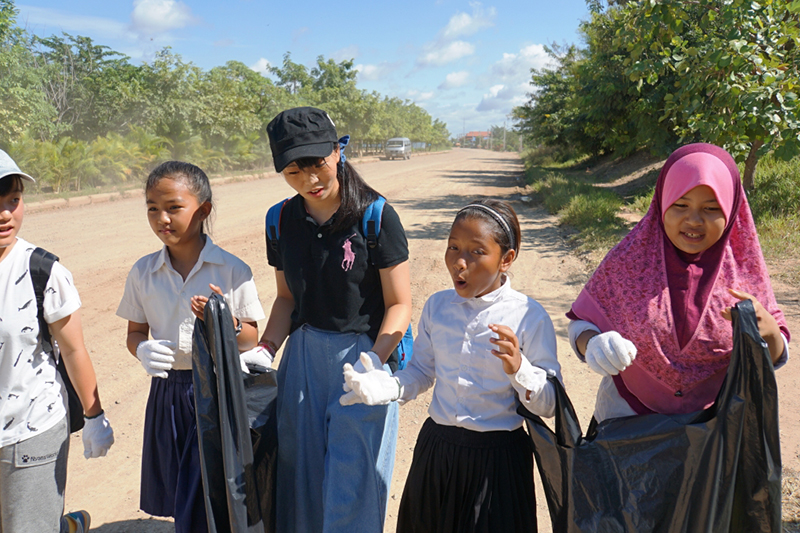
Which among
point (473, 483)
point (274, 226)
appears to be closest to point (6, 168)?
point (274, 226)

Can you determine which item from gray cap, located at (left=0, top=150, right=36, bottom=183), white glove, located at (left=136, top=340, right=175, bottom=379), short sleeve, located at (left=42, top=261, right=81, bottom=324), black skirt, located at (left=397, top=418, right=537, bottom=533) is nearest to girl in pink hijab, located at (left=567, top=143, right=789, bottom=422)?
black skirt, located at (left=397, top=418, right=537, bottom=533)

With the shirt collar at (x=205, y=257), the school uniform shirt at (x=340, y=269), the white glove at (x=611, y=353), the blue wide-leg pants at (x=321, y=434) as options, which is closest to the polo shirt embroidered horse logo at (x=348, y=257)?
the school uniform shirt at (x=340, y=269)

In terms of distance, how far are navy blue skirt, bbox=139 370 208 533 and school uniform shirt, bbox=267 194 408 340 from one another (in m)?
0.53

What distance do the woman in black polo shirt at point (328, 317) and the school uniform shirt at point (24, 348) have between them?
0.71 meters

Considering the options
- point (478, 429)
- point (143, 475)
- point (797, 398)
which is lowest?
point (797, 398)

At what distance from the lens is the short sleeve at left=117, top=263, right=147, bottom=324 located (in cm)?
212

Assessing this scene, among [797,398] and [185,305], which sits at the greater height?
[185,305]

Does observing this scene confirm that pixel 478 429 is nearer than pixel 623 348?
No

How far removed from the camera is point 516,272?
7.26 meters

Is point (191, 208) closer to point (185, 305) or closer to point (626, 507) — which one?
point (185, 305)

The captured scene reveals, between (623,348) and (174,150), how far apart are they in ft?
69.9

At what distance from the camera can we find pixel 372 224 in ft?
6.52

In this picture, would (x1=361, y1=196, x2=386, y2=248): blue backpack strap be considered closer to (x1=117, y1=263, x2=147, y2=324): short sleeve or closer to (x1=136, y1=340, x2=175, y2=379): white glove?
(x1=136, y1=340, x2=175, y2=379): white glove

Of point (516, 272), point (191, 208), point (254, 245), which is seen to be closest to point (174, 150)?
point (254, 245)
